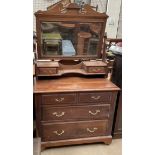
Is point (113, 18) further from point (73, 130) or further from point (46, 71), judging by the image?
point (73, 130)

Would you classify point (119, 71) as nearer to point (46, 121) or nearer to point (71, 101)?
point (71, 101)

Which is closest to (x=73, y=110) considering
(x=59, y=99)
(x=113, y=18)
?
(x=59, y=99)

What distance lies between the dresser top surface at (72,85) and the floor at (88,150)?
64 centimetres

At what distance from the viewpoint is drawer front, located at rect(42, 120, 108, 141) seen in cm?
188

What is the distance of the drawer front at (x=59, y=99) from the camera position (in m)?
1.77

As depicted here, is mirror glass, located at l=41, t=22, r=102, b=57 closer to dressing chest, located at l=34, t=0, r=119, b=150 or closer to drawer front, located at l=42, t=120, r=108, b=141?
dressing chest, located at l=34, t=0, r=119, b=150

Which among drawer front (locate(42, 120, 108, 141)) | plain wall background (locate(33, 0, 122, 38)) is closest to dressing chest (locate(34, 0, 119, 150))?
drawer front (locate(42, 120, 108, 141))

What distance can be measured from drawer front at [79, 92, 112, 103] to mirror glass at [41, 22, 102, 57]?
458 millimetres

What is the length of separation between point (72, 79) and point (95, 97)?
0.99ft

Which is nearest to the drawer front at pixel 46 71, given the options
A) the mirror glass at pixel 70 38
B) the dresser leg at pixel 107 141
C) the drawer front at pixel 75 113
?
the mirror glass at pixel 70 38
